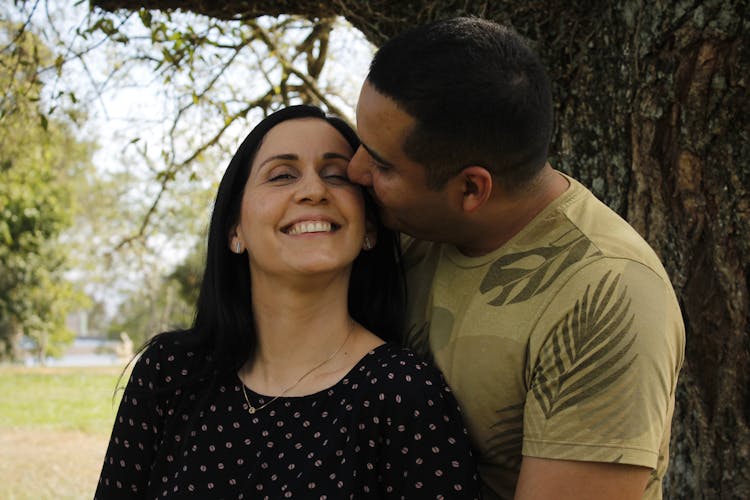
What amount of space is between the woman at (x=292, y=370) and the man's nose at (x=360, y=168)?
0.28 ft

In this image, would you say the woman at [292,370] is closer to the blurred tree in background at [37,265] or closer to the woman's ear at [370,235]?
the woman's ear at [370,235]

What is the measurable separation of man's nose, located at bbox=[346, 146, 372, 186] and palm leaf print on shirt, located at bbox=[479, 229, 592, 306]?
446 millimetres

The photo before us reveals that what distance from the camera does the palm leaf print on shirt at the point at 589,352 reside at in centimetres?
191

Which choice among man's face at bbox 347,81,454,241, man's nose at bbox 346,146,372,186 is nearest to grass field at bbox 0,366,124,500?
man's nose at bbox 346,146,372,186

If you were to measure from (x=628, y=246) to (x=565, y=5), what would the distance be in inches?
49.0

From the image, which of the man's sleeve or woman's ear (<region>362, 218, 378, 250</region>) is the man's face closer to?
woman's ear (<region>362, 218, 378, 250</region>)

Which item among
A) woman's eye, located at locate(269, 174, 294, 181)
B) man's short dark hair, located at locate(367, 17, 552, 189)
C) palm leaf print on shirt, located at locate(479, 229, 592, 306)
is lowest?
palm leaf print on shirt, located at locate(479, 229, 592, 306)

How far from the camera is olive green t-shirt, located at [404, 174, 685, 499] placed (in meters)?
1.91

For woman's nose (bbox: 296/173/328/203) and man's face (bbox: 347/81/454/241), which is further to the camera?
woman's nose (bbox: 296/173/328/203)

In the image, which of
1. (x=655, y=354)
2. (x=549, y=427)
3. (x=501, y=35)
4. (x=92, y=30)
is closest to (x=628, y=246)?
(x=655, y=354)

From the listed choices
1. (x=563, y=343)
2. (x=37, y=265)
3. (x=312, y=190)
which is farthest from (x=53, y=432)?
(x=37, y=265)

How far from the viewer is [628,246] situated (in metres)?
2.06

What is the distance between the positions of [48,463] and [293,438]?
29.0 feet

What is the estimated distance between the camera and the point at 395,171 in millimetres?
2205
